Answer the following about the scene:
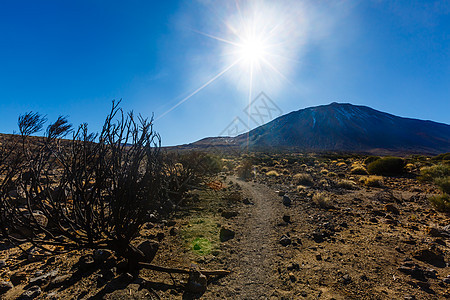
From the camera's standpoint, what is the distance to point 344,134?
106062 mm

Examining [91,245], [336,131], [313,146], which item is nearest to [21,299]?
[91,245]

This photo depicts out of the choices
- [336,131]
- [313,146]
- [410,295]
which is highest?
[336,131]

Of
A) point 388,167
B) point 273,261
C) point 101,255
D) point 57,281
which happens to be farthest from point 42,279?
point 388,167

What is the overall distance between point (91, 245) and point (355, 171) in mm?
17803

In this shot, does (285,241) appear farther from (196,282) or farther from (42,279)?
(42,279)

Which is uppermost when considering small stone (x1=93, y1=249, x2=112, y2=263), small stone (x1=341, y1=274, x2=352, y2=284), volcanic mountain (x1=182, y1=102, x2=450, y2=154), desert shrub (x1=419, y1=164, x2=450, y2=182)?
volcanic mountain (x1=182, y1=102, x2=450, y2=154)

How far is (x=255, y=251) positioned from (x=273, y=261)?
1.57ft

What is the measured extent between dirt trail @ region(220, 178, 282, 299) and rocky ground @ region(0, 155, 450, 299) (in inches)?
0.7

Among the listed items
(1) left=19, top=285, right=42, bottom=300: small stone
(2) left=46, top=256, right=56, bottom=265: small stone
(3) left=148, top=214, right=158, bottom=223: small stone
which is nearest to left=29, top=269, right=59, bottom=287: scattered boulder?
(1) left=19, top=285, right=42, bottom=300: small stone

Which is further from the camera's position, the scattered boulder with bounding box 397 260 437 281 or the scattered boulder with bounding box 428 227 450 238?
the scattered boulder with bounding box 428 227 450 238

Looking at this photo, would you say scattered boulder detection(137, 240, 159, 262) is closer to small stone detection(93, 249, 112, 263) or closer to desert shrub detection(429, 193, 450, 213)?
small stone detection(93, 249, 112, 263)

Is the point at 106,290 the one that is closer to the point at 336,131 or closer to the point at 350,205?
the point at 350,205

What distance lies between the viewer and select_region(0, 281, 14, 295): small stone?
2.64 metres

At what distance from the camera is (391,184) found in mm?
10812
